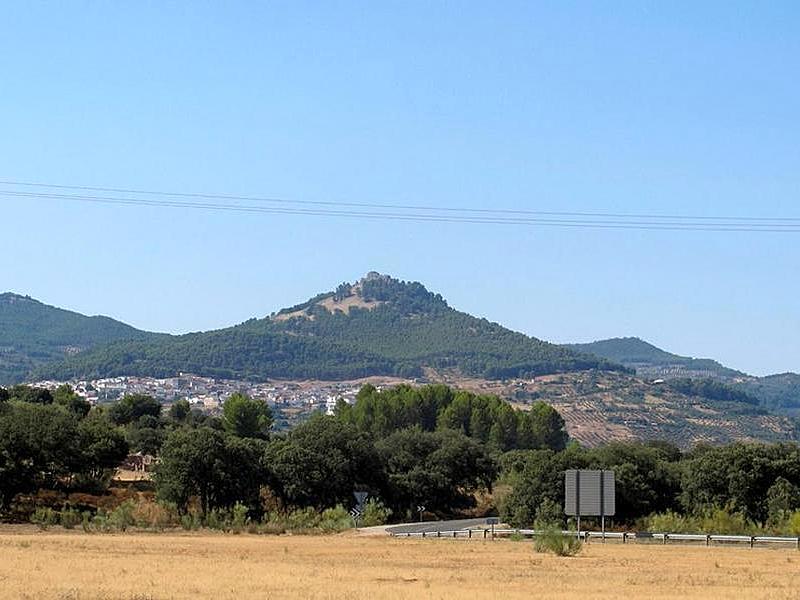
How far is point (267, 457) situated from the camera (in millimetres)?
98750

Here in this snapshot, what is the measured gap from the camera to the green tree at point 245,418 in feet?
541

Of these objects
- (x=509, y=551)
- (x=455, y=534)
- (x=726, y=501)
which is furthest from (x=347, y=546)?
(x=726, y=501)

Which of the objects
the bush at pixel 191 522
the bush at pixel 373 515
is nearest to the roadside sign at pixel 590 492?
the bush at pixel 373 515

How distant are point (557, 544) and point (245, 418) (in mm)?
116087

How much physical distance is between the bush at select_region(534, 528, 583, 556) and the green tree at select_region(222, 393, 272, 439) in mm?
106308

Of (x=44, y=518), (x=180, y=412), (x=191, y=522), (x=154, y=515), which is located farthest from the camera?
(x=180, y=412)

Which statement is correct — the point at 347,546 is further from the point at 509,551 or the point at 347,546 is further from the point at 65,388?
the point at 65,388

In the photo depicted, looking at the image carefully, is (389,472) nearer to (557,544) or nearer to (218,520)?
(218,520)

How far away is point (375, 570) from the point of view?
4506cm

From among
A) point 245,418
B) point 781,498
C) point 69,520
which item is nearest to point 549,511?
point 781,498

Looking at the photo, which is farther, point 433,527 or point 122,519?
point 433,527

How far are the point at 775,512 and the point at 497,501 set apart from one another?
3730 cm

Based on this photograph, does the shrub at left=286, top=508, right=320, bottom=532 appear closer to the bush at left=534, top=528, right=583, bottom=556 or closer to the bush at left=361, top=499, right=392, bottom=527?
the bush at left=361, top=499, right=392, bottom=527

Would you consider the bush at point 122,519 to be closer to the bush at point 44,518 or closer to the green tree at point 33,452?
the bush at point 44,518
